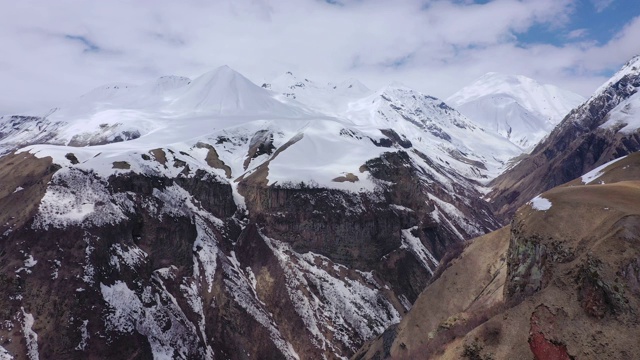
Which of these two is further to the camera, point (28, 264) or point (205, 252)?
point (205, 252)

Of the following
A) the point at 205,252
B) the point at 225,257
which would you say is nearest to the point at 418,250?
the point at 225,257

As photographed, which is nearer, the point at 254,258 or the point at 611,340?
the point at 611,340

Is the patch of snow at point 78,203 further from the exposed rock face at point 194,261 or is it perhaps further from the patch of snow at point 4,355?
the patch of snow at point 4,355

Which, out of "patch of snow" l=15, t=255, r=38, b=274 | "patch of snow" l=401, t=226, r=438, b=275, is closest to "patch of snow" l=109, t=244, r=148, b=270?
"patch of snow" l=15, t=255, r=38, b=274

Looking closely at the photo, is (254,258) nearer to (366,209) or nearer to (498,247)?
(366,209)

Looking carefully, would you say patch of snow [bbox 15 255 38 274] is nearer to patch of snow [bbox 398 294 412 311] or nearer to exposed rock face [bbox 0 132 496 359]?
exposed rock face [bbox 0 132 496 359]

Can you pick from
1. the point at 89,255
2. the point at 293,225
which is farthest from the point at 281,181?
the point at 89,255

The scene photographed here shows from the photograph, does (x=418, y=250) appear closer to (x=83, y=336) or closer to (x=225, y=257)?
(x=225, y=257)

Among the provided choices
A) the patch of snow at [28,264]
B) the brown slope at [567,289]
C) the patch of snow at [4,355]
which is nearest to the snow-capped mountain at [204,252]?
the patch of snow at [28,264]
